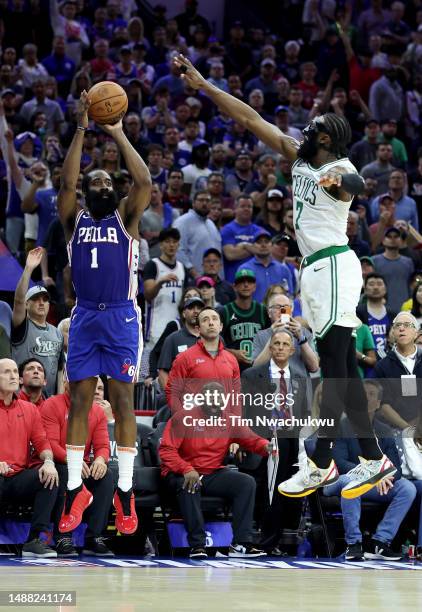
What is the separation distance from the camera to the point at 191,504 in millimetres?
11477

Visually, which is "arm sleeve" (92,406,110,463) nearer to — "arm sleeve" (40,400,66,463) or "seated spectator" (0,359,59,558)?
"arm sleeve" (40,400,66,463)

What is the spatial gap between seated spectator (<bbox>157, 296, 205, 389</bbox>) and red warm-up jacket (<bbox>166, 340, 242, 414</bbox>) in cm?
62

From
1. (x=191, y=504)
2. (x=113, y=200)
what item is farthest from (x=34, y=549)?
(x=113, y=200)

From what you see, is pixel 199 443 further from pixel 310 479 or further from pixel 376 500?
pixel 310 479

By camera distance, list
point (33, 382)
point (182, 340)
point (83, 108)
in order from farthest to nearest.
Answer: point (182, 340) < point (33, 382) < point (83, 108)

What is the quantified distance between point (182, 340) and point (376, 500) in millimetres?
2647

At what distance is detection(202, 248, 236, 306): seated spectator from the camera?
14445 mm

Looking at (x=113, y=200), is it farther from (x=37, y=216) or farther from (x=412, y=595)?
(x=37, y=216)

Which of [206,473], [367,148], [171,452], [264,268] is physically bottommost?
[206,473]

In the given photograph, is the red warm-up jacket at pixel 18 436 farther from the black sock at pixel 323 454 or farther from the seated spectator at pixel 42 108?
the seated spectator at pixel 42 108

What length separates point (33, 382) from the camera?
38.7 ft

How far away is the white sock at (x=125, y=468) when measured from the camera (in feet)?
31.5

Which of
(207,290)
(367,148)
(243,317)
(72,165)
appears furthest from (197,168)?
(72,165)

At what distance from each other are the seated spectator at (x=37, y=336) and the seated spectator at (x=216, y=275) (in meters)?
2.56
